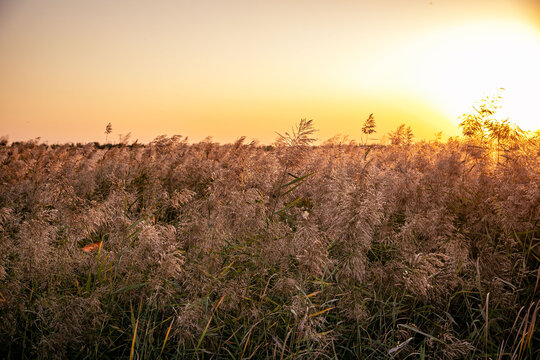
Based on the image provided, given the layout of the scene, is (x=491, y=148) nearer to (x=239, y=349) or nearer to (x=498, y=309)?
(x=498, y=309)

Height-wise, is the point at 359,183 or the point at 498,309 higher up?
the point at 359,183

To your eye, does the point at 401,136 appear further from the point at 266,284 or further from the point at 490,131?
the point at 266,284

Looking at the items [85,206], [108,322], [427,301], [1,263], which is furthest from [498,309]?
[1,263]

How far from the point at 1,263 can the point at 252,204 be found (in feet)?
7.54

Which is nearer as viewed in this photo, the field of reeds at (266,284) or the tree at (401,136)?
the field of reeds at (266,284)

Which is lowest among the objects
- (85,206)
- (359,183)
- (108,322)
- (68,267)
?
(108,322)

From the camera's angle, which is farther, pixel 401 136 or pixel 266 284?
pixel 401 136

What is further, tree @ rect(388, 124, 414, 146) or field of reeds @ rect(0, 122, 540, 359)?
tree @ rect(388, 124, 414, 146)

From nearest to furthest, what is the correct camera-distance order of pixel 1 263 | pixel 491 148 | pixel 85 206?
pixel 1 263
pixel 85 206
pixel 491 148

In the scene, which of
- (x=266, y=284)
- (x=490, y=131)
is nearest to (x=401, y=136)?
(x=490, y=131)

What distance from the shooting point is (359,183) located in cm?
314

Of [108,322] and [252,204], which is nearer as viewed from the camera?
[108,322]

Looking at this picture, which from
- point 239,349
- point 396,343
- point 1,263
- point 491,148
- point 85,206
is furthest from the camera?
point 491,148

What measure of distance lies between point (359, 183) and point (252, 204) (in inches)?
39.1
